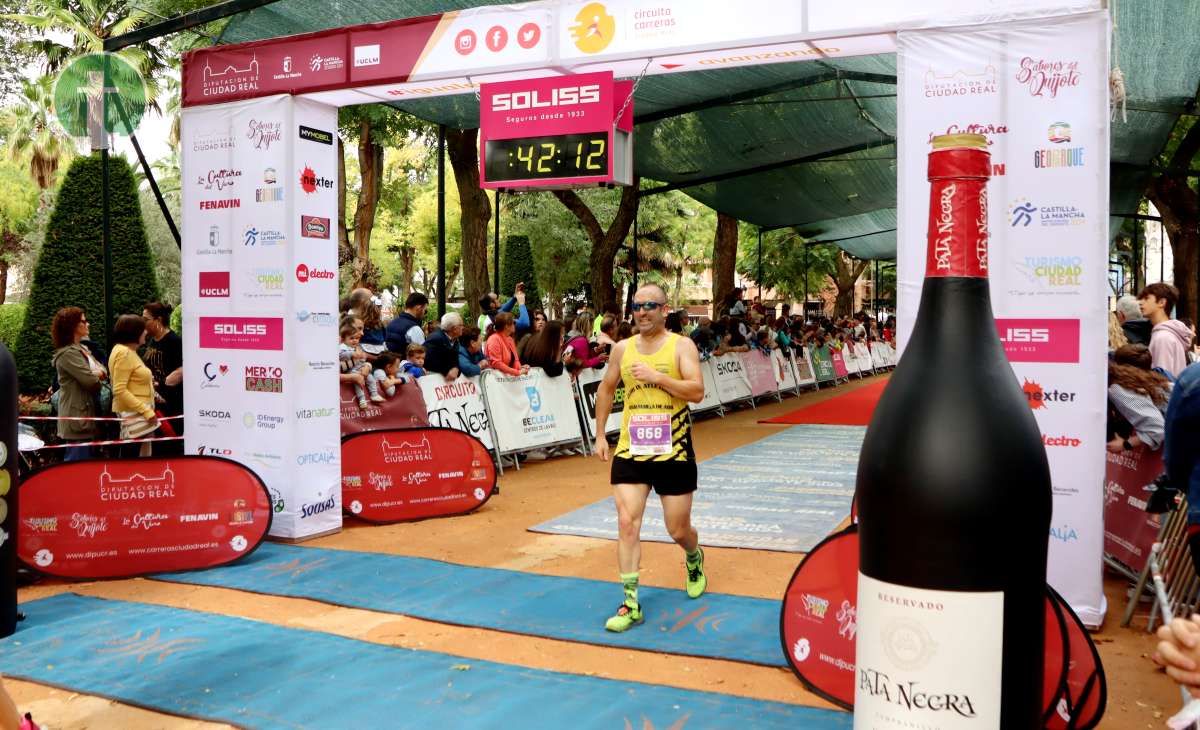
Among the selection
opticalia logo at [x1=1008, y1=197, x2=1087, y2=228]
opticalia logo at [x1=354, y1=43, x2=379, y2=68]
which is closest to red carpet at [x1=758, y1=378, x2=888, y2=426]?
opticalia logo at [x1=1008, y1=197, x2=1087, y2=228]

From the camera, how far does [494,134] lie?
7.84 m

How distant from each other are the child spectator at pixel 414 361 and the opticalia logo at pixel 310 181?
260 centimetres

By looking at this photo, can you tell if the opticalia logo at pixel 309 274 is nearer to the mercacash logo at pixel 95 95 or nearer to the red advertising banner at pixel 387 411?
the red advertising banner at pixel 387 411

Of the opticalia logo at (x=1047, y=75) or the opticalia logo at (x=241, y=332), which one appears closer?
the opticalia logo at (x=1047, y=75)

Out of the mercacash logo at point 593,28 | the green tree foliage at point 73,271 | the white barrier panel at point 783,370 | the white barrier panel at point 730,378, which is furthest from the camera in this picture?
the white barrier panel at point 783,370

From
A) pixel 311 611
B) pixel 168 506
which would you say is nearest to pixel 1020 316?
pixel 311 611

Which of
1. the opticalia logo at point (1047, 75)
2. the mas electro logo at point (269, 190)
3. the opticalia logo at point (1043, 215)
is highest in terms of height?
the opticalia logo at point (1047, 75)

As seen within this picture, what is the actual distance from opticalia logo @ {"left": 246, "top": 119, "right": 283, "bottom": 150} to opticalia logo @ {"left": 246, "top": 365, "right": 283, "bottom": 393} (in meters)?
1.85

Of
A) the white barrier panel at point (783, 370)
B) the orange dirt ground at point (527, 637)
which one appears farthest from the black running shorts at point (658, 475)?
the white barrier panel at point (783, 370)

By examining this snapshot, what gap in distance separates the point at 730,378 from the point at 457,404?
27.4 ft

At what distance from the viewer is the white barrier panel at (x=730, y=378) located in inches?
698

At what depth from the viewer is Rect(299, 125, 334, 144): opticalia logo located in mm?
8125

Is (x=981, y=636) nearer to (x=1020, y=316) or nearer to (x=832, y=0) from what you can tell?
(x=1020, y=316)

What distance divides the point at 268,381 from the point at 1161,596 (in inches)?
276
